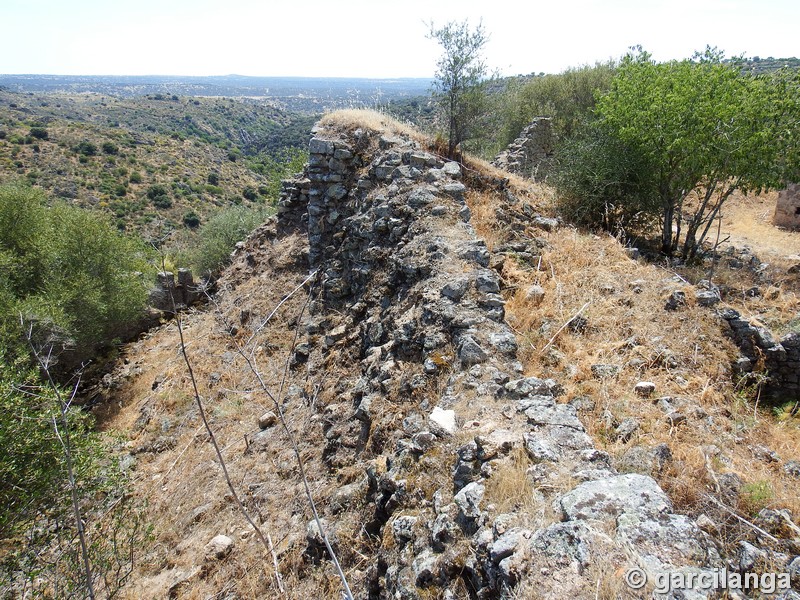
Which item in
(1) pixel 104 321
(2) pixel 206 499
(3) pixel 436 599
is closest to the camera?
(3) pixel 436 599

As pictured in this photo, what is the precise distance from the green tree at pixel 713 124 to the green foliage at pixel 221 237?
13.1m

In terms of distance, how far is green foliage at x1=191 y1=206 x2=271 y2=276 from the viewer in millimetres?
16562

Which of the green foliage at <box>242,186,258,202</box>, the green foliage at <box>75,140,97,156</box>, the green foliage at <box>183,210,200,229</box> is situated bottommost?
the green foliage at <box>183,210,200,229</box>

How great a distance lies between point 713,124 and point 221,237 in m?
15.8

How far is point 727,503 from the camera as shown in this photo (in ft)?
11.8

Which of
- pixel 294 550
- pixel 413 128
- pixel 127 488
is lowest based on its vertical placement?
pixel 127 488

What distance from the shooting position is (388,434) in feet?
18.5

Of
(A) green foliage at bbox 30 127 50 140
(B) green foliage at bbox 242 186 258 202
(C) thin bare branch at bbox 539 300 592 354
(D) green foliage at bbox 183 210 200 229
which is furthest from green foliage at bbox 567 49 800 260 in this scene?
(A) green foliage at bbox 30 127 50 140

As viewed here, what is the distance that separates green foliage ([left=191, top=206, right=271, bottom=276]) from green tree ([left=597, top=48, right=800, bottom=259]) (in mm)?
13148

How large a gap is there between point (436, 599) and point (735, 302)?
854 cm

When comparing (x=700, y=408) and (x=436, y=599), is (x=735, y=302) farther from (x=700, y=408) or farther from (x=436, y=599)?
(x=436, y=599)

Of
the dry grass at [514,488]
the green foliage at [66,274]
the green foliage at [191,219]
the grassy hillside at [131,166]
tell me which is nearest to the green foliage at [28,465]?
the green foliage at [66,274]

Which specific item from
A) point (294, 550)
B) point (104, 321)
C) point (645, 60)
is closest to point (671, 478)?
point (294, 550)

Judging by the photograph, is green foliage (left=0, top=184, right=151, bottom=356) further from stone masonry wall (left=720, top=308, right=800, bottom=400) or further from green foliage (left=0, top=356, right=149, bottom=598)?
stone masonry wall (left=720, top=308, right=800, bottom=400)
